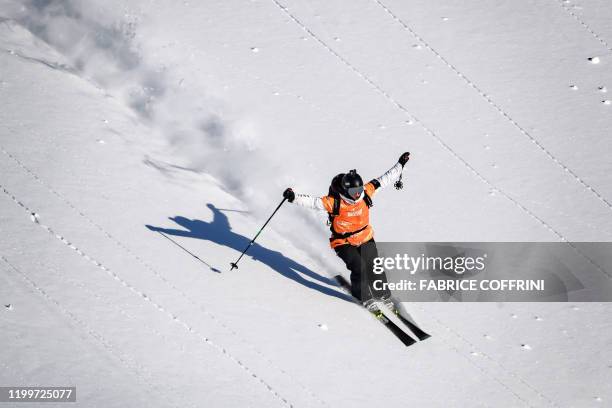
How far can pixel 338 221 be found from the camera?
6637 mm

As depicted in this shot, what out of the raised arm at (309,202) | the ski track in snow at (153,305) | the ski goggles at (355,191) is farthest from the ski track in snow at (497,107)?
the ski track in snow at (153,305)

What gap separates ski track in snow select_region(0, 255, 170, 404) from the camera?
5594 mm

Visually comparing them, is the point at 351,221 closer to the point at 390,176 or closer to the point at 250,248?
the point at 390,176

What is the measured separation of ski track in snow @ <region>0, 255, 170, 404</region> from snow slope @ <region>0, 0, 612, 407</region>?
0.02 metres

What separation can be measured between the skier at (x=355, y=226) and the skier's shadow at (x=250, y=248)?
453 millimetres

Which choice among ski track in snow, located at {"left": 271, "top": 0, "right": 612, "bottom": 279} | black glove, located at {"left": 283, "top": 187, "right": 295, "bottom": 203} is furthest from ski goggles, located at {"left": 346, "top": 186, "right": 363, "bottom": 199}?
ski track in snow, located at {"left": 271, "top": 0, "right": 612, "bottom": 279}

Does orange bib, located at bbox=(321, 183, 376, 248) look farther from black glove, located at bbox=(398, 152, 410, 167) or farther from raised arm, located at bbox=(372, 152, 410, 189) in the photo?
black glove, located at bbox=(398, 152, 410, 167)

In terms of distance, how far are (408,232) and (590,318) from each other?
2.25m

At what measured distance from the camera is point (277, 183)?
8.59 meters

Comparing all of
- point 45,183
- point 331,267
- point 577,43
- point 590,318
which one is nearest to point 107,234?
point 45,183

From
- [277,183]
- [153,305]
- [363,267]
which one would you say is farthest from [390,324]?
[277,183]

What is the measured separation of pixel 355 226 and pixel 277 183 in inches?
86.5

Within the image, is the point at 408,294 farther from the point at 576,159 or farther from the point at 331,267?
the point at 576,159

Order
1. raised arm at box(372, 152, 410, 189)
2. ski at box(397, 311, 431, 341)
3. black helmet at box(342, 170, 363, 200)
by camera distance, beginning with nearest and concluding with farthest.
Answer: black helmet at box(342, 170, 363, 200) < ski at box(397, 311, 431, 341) < raised arm at box(372, 152, 410, 189)
